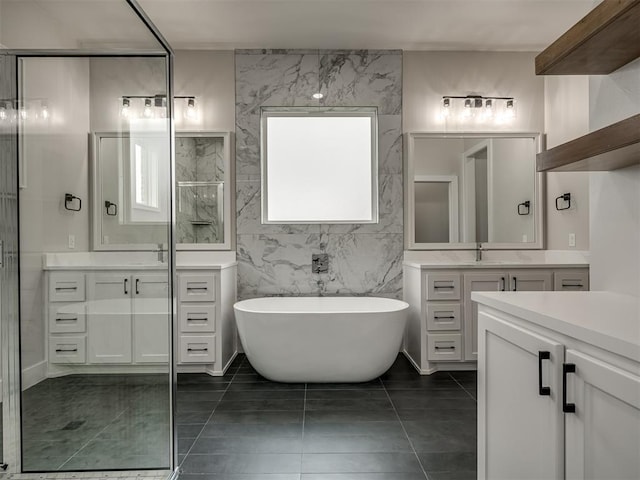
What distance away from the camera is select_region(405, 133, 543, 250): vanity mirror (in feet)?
12.6

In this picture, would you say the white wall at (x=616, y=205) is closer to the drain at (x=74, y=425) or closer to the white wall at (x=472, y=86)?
the drain at (x=74, y=425)

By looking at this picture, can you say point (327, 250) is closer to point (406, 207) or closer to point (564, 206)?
point (406, 207)

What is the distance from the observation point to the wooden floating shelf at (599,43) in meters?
1.12

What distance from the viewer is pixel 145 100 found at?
1.74m

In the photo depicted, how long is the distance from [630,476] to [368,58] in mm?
3701

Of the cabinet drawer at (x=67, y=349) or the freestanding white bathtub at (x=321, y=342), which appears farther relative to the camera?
the freestanding white bathtub at (x=321, y=342)

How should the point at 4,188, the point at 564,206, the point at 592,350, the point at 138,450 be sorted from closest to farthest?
the point at 592,350 < the point at 4,188 < the point at 138,450 < the point at 564,206

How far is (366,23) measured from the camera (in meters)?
3.36

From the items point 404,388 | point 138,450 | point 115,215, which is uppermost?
point 115,215

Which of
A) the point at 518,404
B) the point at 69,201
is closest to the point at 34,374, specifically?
the point at 69,201

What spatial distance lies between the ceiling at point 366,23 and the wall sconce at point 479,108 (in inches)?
18.1

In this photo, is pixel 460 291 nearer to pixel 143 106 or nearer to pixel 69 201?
pixel 143 106

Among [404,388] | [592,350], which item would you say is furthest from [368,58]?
[592,350]

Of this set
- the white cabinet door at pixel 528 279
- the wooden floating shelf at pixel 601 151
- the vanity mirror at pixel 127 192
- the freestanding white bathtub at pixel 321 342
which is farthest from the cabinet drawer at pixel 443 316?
the vanity mirror at pixel 127 192
